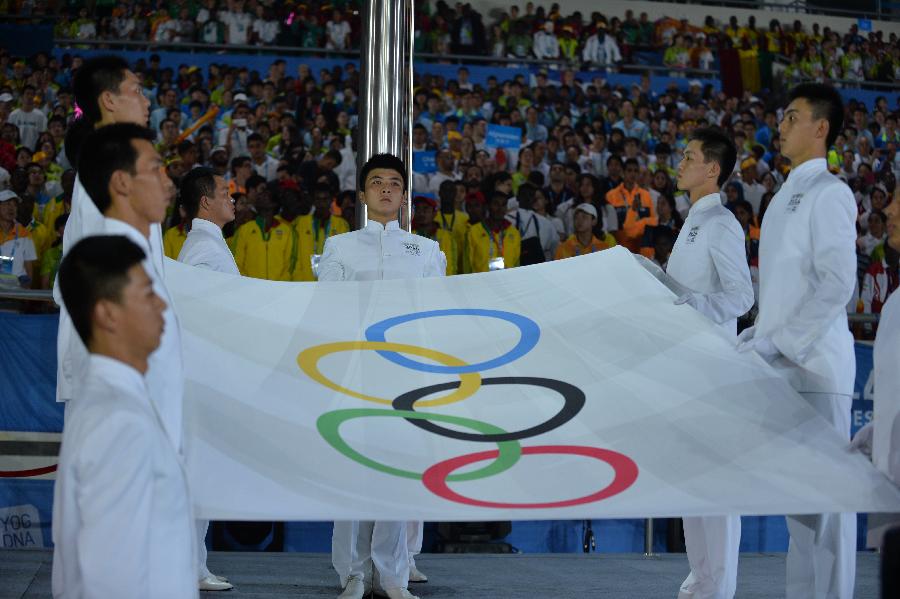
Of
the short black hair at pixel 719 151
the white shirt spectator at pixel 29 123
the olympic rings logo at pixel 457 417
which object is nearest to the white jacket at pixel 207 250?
the olympic rings logo at pixel 457 417

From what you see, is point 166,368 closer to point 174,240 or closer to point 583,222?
point 174,240

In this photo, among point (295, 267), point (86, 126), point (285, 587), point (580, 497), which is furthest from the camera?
point (295, 267)

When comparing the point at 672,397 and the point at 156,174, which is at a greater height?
the point at 156,174

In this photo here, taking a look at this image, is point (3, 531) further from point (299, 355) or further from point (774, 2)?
point (774, 2)

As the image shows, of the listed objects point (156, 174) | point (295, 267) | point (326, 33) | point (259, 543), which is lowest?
point (259, 543)

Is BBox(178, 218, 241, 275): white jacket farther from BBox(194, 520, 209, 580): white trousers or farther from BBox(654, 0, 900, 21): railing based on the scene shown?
BBox(654, 0, 900, 21): railing

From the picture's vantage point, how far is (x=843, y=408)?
405 cm

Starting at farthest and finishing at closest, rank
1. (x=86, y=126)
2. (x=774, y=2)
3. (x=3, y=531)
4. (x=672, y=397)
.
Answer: (x=774, y=2), (x=3, y=531), (x=86, y=126), (x=672, y=397)

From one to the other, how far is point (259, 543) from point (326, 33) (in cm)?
1066

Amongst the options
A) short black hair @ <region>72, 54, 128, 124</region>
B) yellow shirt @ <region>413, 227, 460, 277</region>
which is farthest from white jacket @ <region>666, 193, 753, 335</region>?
yellow shirt @ <region>413, 227, 460, 277</region>

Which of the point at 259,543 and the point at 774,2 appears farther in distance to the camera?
the point at 774,2

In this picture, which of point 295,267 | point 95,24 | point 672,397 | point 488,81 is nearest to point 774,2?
point 488,81

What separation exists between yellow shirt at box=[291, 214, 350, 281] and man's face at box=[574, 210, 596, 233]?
1.87 m

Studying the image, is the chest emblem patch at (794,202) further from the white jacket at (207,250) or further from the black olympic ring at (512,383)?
the white jacket at (207,250)
